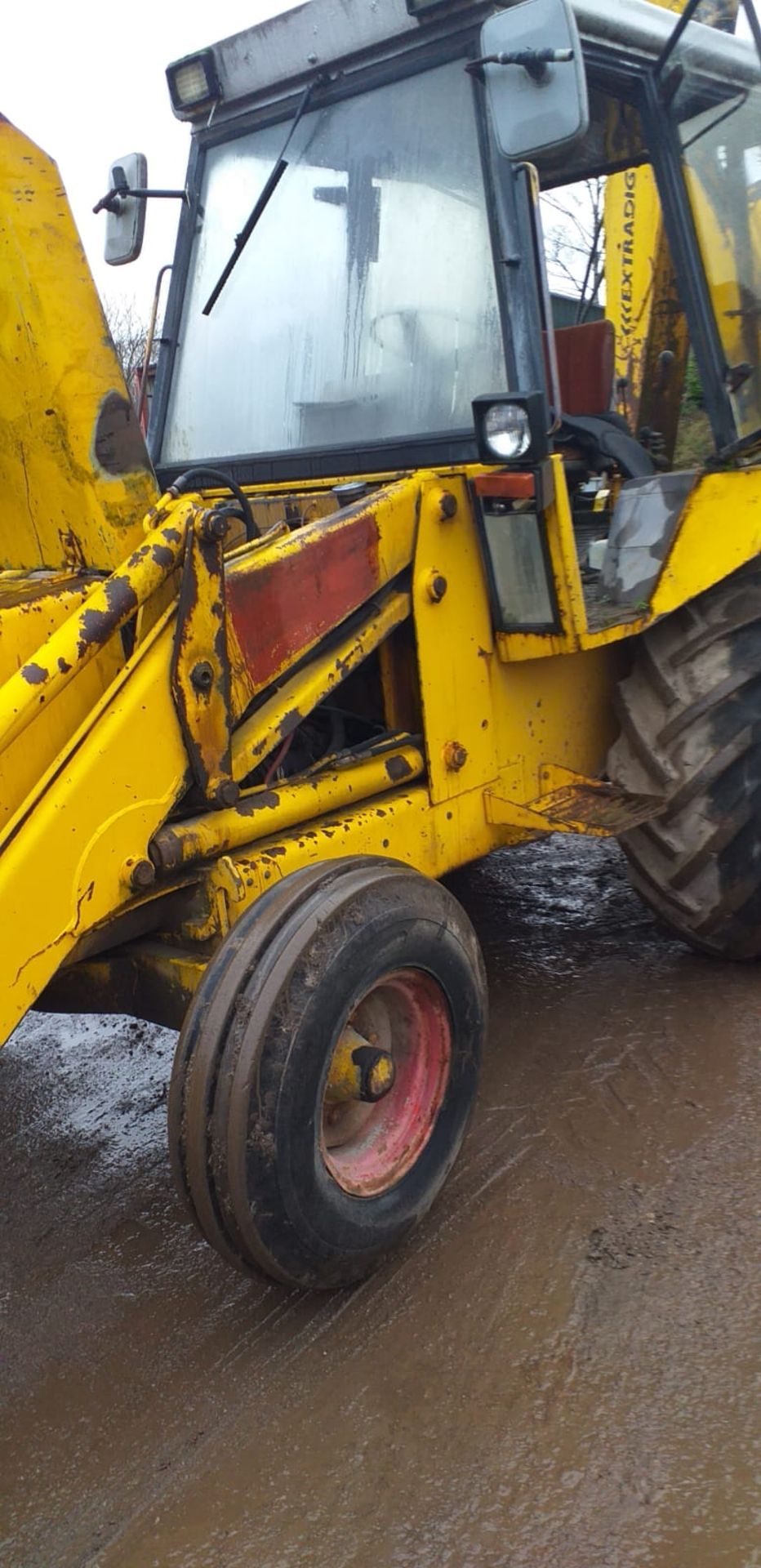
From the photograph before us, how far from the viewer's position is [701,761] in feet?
11.0

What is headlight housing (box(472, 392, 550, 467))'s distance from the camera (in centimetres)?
268

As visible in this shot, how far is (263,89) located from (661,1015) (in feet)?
9.41

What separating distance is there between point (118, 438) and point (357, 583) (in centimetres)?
61

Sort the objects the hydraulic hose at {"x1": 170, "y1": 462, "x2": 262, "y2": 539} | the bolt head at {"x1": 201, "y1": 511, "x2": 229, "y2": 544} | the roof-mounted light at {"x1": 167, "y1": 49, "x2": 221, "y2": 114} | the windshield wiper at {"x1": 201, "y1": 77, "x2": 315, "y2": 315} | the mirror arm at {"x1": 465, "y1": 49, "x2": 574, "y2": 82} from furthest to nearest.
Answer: the roof-mounted light at {"x1": 167, "y1": 49, "x2": 221, "y2": 114} < the windshield wiper at {"x1": 201, "y1": 77, "x2": 315, "y2": 315} < the hydraulic hose at {"x1": 170, "y1": 462, "x2": 262, "y2": 539} < the mirror arm at {"x1": 465, "y1": 49, "x2": 574, "y2": 82} < the bolt head at {"x1": 201, "y1": 511, "x2": 229, "y2": 544}

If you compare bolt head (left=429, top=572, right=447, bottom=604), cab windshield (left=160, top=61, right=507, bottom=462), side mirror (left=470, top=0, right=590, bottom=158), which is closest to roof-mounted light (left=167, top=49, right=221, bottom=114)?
cab windshield (left=160, top=61, right=507, bottom=462)

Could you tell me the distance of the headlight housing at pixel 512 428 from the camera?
2.68 m

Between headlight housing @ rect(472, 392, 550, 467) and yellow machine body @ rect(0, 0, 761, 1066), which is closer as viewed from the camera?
yellow machine body @ rect(0, 0, 761, 1066)

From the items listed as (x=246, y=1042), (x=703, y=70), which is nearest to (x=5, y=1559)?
(x=246, y=1042)

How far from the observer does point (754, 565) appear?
364 cm

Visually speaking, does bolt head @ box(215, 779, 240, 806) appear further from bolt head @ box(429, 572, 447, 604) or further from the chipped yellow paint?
bolt head @ box(429, 572, 447, 604)

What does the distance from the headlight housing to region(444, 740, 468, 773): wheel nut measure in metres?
0.70

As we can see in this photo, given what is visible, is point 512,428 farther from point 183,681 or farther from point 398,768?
point 183,681

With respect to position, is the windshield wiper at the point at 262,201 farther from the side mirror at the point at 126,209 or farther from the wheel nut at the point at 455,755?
the wheel nut at the point at 455,755

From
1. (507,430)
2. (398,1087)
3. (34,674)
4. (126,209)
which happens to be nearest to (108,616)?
(34,674)
